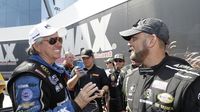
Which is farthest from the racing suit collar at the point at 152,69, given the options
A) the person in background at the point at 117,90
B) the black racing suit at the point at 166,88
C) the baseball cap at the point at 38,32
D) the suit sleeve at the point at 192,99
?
the person in background at the point at 117,90

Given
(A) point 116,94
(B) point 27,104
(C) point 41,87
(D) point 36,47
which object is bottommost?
(A) point 116,94

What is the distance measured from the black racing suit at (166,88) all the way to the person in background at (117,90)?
9.78ft

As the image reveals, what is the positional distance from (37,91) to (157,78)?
2.69ft

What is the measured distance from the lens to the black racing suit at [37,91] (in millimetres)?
2334

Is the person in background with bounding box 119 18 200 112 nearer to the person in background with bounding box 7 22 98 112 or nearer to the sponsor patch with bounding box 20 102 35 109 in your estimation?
the person in background with bounding box 7 22 98 112

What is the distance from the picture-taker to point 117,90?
5.67 meters

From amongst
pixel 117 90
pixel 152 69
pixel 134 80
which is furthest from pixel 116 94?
pixel 152 69

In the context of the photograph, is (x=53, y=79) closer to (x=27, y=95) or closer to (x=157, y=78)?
(x=27, y=95)

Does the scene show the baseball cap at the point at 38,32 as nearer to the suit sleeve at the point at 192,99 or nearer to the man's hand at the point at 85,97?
the man's hand at the point at 85,97

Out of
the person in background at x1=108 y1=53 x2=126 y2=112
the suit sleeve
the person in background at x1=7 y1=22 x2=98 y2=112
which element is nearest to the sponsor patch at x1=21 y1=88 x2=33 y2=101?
the person in background at x1=7 y1=22 x2=98 y2=112

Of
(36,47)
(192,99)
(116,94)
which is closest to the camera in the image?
(192,99)

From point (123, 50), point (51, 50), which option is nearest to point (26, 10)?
point (123, 50)

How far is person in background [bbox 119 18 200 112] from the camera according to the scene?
86.3 inches

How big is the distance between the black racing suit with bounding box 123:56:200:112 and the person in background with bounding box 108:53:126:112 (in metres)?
2.98
